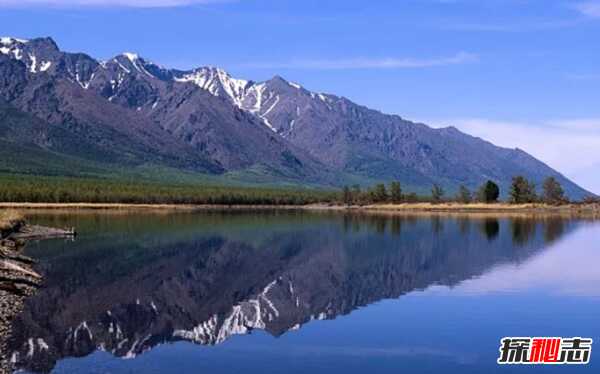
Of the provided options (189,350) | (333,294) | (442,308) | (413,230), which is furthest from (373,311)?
(413,230)

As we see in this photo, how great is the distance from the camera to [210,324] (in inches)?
1992

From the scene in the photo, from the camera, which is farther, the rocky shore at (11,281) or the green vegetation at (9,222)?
the green vegetation at (9,222)

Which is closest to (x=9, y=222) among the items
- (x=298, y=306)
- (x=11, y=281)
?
(x=11, y=281)

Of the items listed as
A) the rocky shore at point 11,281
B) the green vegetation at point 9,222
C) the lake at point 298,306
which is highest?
the green vegetation at point 9,222

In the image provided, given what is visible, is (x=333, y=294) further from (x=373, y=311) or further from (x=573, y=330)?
(x=573, y=330)

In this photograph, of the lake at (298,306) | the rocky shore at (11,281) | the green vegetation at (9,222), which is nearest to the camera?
the lake at (298,306)

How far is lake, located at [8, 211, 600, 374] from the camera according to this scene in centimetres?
3941

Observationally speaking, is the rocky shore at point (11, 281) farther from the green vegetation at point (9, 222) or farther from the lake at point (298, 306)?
the lake at point (298, 306)

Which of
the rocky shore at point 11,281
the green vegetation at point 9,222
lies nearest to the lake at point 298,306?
the rocky shore at point 11,281

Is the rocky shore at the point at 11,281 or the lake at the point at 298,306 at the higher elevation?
the rocky shore at the point at 11,281

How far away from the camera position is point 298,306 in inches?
2297

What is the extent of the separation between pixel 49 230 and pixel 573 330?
290 feet

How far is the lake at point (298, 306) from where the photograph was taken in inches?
1551

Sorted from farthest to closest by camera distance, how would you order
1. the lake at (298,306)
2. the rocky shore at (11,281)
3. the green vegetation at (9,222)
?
1. the green vegetation at (9,222)
2. the rocky shore at (11,281)
3. the lake at (298,306)
